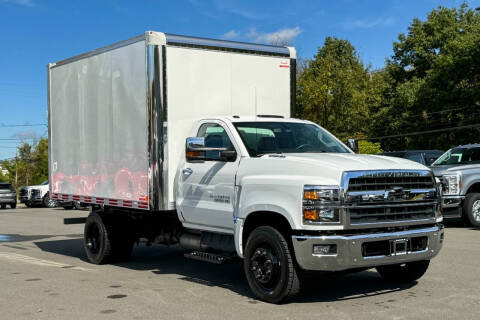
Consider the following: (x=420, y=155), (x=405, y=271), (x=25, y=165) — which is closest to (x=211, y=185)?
(x=405, y=271)

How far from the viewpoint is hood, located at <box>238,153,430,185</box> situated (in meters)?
6.20

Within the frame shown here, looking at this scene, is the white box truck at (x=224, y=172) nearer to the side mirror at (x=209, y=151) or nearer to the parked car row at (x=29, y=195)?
the side mirror at (x=209, y=151)

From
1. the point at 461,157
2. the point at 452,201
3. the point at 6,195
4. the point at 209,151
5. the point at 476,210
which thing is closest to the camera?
the point at 209,151

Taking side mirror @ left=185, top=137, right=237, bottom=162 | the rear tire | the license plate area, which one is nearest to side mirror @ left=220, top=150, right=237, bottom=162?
side mirror @ left=185, top=137, right=237, bottom=162

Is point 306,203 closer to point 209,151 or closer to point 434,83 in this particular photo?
point 209,151

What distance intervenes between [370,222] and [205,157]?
231 cm

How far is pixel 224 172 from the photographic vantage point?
24.2ft

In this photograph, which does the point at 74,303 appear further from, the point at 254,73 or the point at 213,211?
the point at 254,73

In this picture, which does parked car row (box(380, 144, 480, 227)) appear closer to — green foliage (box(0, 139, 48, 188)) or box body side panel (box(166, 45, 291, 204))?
box body side panel (box(166, 45, 291, 204))

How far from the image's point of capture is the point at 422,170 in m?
6.70

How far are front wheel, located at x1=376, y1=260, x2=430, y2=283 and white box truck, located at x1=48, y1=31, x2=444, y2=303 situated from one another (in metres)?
0.02

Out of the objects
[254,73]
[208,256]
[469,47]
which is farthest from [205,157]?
[469,47]

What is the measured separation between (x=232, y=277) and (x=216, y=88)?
271 centimetres

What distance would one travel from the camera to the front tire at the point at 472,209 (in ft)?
45.9
